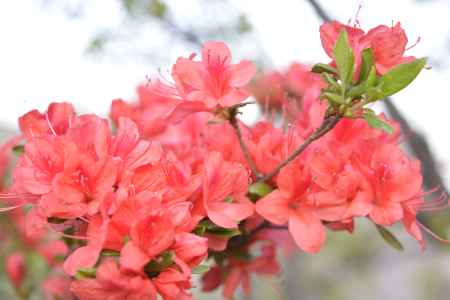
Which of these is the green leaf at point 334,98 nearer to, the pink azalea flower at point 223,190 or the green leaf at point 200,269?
the pink azalea flower at point 223,190

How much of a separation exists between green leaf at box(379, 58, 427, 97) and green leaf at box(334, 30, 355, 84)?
4cm

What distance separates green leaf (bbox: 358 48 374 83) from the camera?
35.5 inches

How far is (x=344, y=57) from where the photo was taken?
90cm

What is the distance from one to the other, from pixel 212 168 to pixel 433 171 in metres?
0.96

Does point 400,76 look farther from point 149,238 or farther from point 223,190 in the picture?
point 149,238

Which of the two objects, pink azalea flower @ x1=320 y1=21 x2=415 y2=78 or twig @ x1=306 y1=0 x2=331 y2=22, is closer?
pink azalea flower @ x1=320 y1=21 x2=415 y2=78

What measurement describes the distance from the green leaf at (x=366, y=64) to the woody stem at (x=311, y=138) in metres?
0.06

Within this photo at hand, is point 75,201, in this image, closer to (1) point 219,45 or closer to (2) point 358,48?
(1) point 219,45

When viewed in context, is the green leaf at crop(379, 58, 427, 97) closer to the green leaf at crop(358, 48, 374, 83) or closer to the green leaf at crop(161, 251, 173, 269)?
the green leaf at crop(358, 48, 374, 83)

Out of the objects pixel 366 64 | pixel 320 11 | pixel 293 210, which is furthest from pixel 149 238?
pixel 320 11

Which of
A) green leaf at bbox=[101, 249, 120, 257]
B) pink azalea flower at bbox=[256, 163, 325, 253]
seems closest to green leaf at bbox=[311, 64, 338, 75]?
pink azalea flower at bbox=[256, 163, 325, 253]

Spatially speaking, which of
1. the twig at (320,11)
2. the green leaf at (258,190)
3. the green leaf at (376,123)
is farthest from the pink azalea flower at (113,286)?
the twig at (320,11)

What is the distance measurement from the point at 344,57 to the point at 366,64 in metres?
0.04

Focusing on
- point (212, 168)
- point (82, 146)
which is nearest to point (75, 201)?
point (82, 146)
